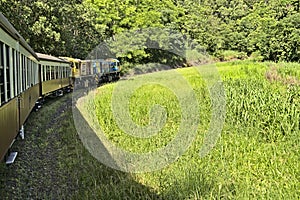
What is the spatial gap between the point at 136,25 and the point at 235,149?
26611mm

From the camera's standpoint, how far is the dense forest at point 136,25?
78.9 ft

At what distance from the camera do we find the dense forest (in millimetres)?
24062

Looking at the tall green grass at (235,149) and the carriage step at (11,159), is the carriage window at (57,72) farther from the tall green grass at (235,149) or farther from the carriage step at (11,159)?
the carriage step at (11,159)

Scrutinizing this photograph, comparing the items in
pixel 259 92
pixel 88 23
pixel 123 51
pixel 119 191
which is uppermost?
pixel 88 23

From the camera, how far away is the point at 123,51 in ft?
105

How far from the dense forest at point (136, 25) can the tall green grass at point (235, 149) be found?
13823 mm

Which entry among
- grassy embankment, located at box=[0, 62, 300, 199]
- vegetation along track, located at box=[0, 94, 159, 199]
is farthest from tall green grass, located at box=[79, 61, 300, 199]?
vegetation along track, located at box=[0, 94, 159, 199]

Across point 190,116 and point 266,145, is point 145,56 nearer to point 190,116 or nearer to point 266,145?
point 190,116

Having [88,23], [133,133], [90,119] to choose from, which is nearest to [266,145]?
[133,133]

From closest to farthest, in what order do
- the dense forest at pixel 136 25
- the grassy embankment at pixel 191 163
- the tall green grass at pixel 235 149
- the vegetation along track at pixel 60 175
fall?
the tall green grass at pixel 235 149, the grassy embankment at pixel 191 163, the vegetation along track at pixel 60 175, the dense forest at pixel 136 25

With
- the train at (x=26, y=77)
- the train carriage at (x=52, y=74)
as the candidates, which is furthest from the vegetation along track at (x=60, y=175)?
the train carriage at (x=52, y=74)

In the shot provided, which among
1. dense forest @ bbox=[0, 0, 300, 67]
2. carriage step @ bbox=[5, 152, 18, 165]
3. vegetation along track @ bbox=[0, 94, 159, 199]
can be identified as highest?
dense forest @ bbox=[0, 0, 300, 67]

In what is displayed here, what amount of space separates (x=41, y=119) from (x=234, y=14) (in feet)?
178

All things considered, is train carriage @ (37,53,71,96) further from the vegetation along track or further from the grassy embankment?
the vegetation along track
